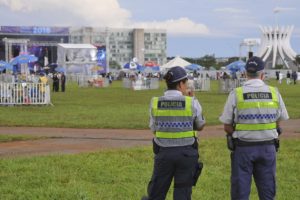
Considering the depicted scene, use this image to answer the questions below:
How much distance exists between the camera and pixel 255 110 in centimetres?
625

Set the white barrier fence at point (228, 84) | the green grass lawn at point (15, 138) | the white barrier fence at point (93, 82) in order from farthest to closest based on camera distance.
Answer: the white barrier fence at point (93, 82), the white barrier fence at point (228, 84), the green grass lawn at point (15, 138)

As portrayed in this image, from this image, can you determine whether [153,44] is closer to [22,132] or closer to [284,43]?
[284,43]

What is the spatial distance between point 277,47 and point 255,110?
160374 millimetres

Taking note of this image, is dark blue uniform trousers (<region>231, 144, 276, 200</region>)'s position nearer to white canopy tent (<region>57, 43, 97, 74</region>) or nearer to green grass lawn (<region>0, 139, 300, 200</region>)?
green grass lawn (<region>0, 139, 300, 200</region>)

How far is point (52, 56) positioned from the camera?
11625 centimetres

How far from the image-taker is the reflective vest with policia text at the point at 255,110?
20.5 feet

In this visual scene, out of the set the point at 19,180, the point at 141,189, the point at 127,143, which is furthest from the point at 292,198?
the point at 127,143

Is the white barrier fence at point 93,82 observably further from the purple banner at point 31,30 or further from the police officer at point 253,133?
the purple banner at point 31,30

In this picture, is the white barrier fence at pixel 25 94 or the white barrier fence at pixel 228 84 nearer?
the white barrier fence at pixel 25 94

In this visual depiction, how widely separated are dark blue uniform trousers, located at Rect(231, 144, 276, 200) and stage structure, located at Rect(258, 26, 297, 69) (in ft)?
515

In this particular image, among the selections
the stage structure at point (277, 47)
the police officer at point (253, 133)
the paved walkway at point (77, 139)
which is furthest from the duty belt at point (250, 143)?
the stage structure at point (277, 47)

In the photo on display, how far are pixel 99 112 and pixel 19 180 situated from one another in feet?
46.3

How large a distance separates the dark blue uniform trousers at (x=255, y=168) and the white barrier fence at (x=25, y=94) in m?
21.0

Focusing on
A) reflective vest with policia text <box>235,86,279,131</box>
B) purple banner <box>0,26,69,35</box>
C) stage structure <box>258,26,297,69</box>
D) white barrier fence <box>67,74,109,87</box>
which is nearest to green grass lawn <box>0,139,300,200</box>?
reflective vest with policia text <box>235,86,279,131</box>
